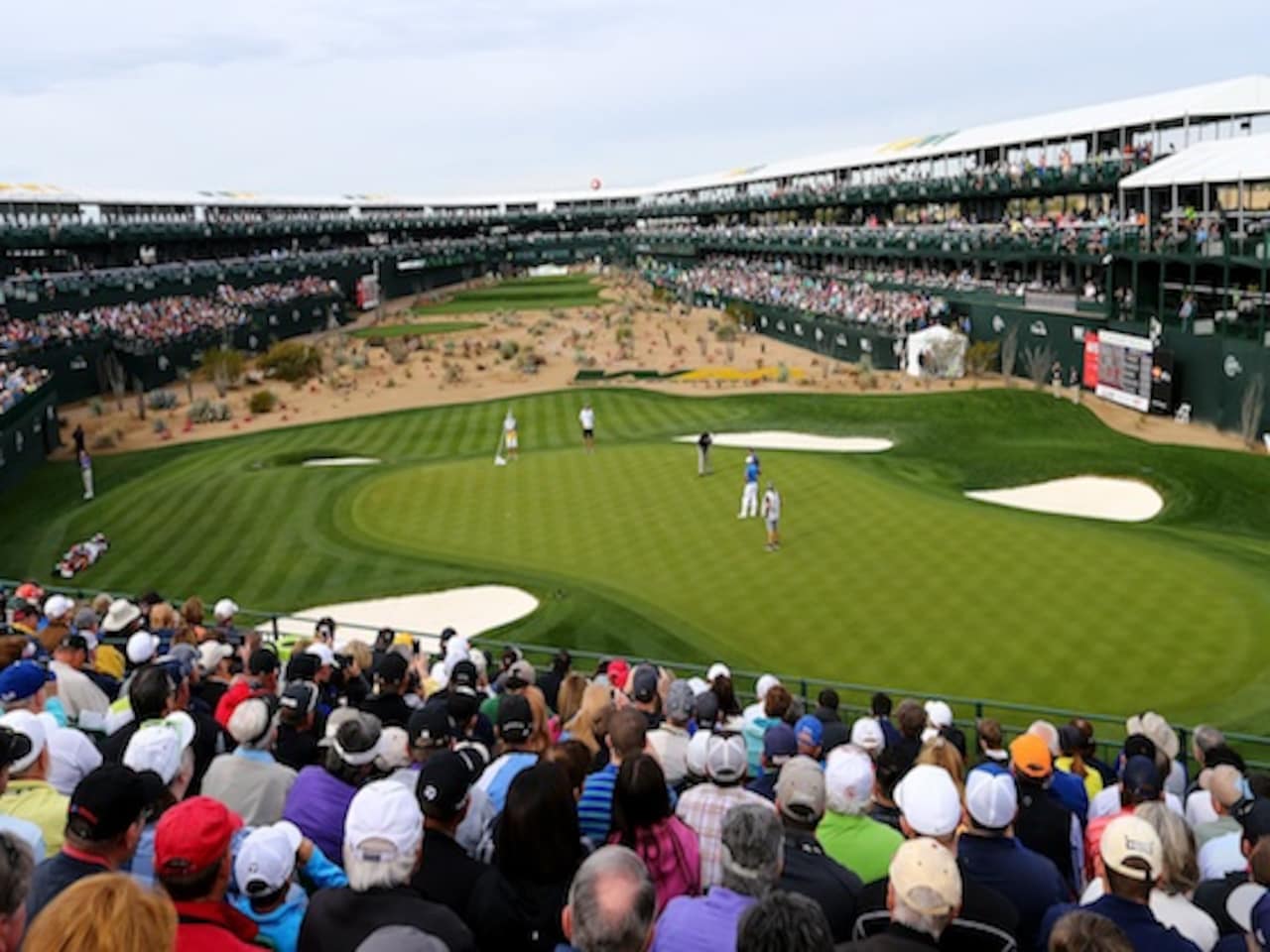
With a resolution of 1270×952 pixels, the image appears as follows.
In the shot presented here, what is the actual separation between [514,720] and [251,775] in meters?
1.87

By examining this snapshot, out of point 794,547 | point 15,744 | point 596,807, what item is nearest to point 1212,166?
point 794,547

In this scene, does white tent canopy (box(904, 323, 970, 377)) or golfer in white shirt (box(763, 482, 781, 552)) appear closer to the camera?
golfer in white shirt (box(763, 482, 781, 552))

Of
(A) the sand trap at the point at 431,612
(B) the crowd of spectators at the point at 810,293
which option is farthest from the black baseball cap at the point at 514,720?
(B) the crowd of spectators at the point at 810,293

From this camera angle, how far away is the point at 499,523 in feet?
90.9

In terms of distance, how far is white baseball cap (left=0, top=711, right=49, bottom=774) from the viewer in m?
6.89

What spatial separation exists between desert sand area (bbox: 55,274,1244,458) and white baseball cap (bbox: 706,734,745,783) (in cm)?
3157

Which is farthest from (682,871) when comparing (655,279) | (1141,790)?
(655,279)

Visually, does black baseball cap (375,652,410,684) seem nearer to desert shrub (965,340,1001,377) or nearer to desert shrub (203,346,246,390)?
desert shrub (965,340,1001,377)

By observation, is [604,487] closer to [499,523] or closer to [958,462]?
[499,523]

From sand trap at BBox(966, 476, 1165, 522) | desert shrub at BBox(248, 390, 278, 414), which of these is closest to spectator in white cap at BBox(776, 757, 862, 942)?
sand trap at BBox(966, 476, 1165, 522)

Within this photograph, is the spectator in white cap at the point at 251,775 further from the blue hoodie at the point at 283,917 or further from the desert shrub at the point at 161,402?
the desert shrub at the point at 161,402

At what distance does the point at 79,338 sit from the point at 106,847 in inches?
2220

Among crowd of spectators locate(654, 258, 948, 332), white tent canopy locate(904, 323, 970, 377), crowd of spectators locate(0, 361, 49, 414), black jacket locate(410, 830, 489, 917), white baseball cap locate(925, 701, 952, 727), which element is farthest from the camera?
crowd of spectators locate(654, 258, 948, 332)

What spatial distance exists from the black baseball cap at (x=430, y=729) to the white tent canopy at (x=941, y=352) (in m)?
42.8
